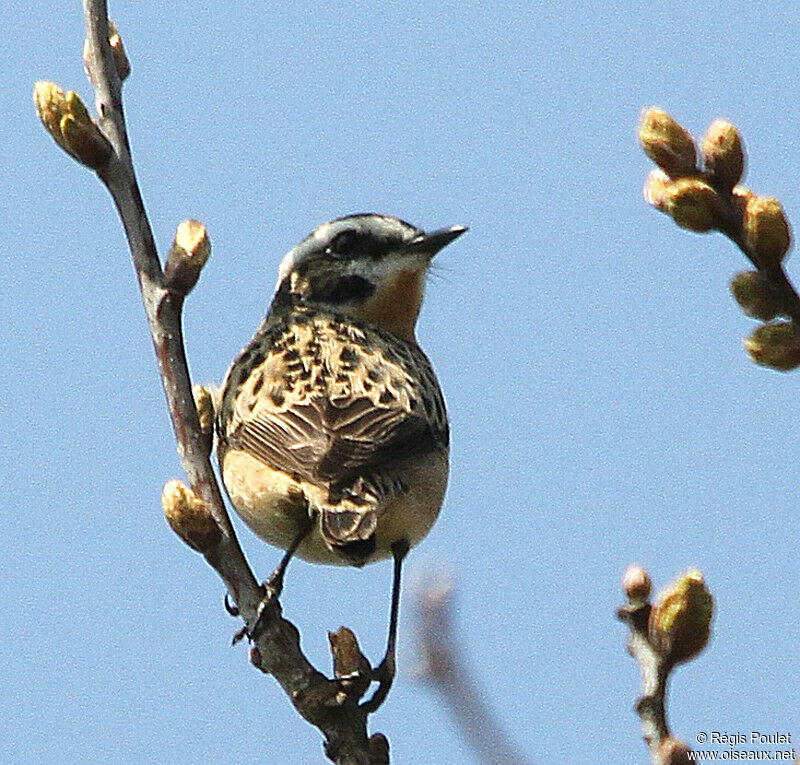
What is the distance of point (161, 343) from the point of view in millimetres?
4398

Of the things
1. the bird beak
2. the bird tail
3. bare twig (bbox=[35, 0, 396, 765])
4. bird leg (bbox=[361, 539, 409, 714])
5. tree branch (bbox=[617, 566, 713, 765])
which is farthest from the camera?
the bird beak

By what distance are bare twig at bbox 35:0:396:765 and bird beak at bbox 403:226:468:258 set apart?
11.2 ft

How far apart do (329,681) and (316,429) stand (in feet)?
6.17

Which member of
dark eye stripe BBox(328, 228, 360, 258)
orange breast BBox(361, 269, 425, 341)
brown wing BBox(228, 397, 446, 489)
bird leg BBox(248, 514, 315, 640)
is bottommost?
bird leg BBox(248, 514, 315, 640)

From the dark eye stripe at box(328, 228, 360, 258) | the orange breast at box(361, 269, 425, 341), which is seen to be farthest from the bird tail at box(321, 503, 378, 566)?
the dark eye stripe at box(328, 228, 360, 258)

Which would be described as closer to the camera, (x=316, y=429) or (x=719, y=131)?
(x=719, y=131)

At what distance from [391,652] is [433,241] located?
304 centimetres

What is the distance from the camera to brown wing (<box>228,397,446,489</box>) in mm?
5824

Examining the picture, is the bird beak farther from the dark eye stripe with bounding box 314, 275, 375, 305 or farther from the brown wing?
the brown wing

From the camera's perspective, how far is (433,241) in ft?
26.1

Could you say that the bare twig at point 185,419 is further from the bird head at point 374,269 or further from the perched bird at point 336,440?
the bird head at point 374,269

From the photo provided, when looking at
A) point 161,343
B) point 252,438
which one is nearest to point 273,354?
point 252,438

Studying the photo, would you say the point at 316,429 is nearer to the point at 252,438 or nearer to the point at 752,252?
the point at 252,438

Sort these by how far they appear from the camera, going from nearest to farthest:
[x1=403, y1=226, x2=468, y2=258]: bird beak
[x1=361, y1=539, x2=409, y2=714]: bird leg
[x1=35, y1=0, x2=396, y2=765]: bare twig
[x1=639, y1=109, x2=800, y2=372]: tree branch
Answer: [x1=639, y1=109, x2=800, y2=372]: tree branch
[x1=35, y1=0, x2=396, y2=765]: bare twig
[x1=361, y1=539, x2=409, y2=714]: bird leg
[x1=403, y1=226, x2=468, y2=258]: bird beak
